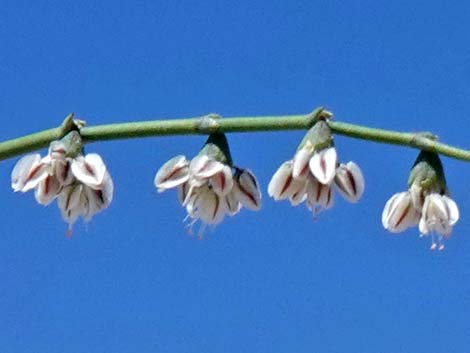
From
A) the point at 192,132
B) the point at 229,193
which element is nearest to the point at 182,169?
the point at 229,193

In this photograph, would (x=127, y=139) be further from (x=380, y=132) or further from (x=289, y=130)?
(x=380, y=132)

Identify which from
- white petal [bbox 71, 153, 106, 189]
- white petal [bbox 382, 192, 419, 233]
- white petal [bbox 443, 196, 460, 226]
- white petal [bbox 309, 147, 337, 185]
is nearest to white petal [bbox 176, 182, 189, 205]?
white petal [bbox 71, 153, 106, 189]

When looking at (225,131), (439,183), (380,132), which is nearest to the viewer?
(380,132)

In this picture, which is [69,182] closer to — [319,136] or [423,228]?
[319,136]

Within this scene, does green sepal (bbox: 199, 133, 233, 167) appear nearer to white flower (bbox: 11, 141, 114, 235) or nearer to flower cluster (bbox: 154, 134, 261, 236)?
flower cluster (bbox: 154, 134, 261, 236)

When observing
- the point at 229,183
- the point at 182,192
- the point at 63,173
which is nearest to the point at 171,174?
the point at 182,192

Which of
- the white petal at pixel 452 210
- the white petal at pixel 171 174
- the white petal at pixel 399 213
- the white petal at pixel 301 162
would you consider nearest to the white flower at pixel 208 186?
the white petal at pixel 171 174
